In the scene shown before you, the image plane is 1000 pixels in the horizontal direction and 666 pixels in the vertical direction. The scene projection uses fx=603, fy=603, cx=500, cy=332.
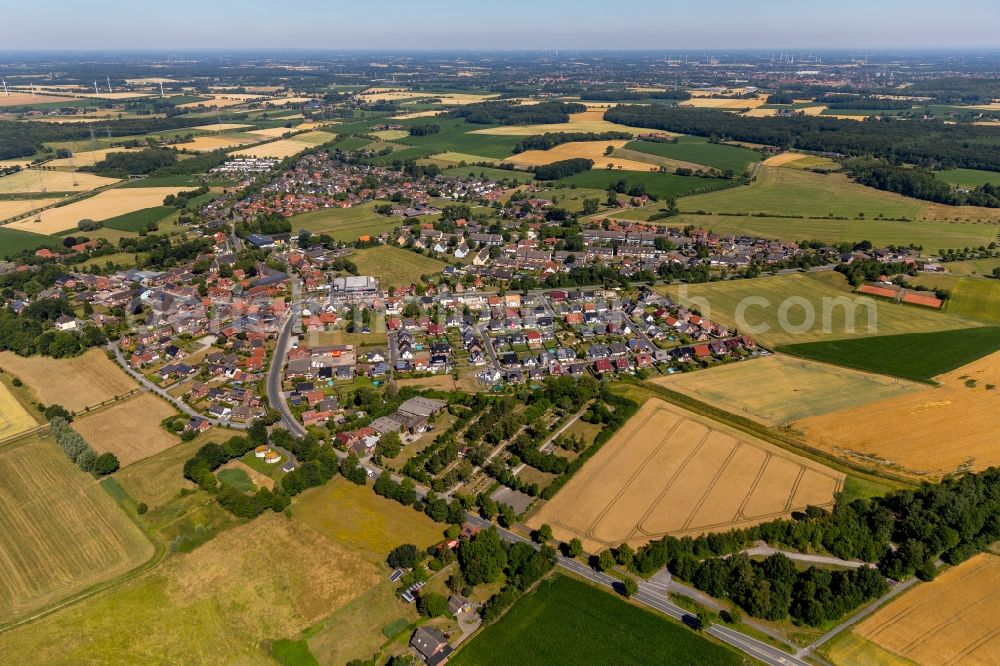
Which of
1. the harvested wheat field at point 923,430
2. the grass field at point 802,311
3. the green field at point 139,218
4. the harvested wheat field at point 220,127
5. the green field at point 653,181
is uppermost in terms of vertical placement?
the harvested wheat field at point 220,127

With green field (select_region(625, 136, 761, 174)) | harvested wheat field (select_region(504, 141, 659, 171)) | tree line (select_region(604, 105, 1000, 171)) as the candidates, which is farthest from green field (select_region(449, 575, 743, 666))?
tree line (select_region(604, 105, 1000, 171))

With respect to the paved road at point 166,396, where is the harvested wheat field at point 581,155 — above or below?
above

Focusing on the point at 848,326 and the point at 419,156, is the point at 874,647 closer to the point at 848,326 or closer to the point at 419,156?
the point at 848,326

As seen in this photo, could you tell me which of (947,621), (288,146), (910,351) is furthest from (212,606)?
(288,146)

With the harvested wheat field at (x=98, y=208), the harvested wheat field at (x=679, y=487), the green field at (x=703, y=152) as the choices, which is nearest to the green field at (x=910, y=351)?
the harvested wheat field at (x=679, y=487)

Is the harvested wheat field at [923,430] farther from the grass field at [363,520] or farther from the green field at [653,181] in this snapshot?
the green field at [653,181]

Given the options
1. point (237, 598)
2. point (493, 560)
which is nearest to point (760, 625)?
point (493, 560)

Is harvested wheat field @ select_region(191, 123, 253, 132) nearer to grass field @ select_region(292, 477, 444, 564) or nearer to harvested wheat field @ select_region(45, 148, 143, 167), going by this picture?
harvested wheat field @ select_region(45, 148, 143, 167)
